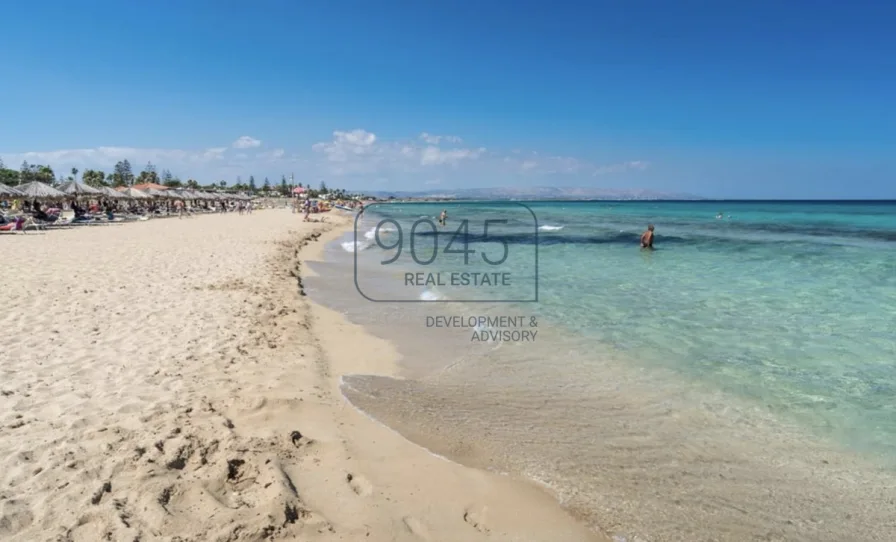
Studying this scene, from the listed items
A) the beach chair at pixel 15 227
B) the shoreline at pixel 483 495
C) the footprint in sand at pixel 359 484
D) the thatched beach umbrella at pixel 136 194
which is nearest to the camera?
the shoreline at pixel 483 495

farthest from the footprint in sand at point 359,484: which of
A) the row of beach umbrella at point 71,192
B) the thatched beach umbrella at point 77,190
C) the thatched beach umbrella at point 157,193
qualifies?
the thatched beach umbrella at point 157,193

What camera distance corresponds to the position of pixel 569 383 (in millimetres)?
5801

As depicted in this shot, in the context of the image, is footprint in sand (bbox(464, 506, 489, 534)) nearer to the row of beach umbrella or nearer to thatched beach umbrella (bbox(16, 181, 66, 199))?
the row of beach umbrella

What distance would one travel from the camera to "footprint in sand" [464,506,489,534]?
3.10m

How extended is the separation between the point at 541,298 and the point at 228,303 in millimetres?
6471

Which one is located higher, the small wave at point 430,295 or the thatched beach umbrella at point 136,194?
the thatched beach umbrella at point 136,194

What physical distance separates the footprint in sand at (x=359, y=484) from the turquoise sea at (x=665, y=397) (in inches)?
31.4

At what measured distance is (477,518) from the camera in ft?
10.5

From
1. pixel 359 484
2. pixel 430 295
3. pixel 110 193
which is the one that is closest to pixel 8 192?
pixel 110 193

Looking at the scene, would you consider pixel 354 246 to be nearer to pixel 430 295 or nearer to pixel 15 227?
pixel 430 295

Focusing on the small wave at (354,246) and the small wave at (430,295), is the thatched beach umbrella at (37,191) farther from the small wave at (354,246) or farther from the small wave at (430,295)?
the small wave at (430,295)

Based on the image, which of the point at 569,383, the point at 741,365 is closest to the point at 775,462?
the point at 569,383

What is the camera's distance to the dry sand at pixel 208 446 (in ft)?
9.37

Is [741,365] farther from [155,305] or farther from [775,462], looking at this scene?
[155,305]
